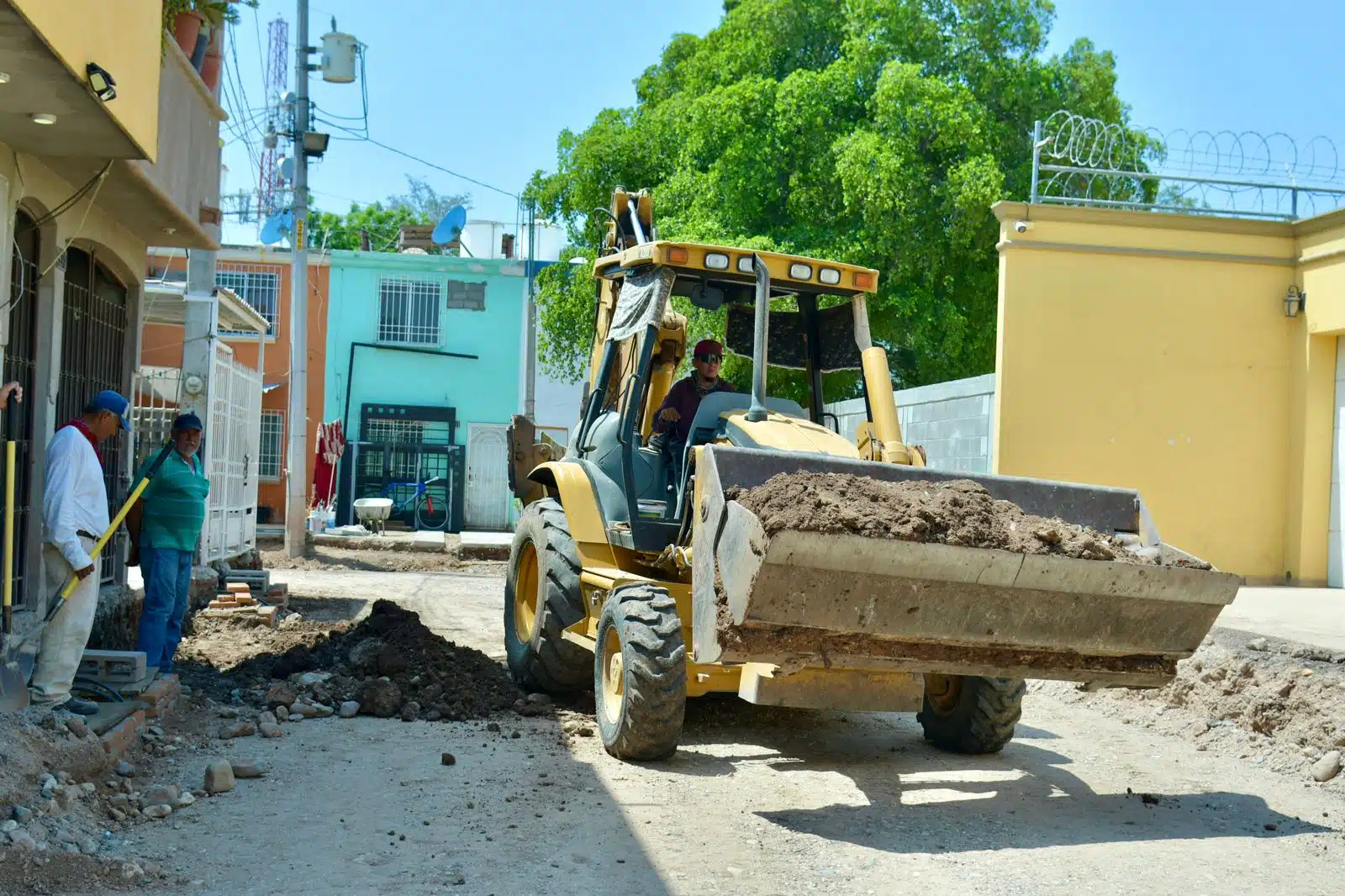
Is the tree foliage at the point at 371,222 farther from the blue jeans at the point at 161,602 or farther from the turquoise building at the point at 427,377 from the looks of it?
the blue jeans at the point at 161,602

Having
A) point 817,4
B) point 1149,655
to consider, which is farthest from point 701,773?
point 817,4

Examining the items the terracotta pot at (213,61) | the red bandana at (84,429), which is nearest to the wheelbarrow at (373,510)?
the terracotta pot at (213,61)

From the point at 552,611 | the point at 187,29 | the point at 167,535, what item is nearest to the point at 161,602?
the point at 167,535

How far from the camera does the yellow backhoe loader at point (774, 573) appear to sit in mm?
5598

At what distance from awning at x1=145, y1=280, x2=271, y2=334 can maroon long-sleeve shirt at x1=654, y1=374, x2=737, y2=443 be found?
6.65 meters

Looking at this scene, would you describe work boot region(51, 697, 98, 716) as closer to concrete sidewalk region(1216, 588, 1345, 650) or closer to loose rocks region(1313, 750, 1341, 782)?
loose rocks region(1313, 750, 1341, 782)

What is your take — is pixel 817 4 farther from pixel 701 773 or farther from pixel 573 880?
pixel 573 880

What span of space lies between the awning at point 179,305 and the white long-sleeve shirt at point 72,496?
5.83 m

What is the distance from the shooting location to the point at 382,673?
855cm

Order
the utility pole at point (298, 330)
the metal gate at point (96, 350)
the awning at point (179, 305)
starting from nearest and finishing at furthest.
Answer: the metal gate at point (96, 350) < the awning at point (179, 305) < the utility pole at point (298, 330)

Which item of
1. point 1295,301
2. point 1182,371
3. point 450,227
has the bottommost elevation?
point 1182,371

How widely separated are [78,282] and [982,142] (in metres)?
13.5

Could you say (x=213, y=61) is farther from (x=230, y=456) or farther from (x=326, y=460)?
(x=326, y=460)

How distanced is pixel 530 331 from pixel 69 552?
76.9 feet
